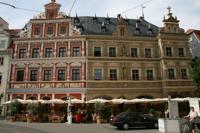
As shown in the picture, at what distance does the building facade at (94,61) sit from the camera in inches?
1270

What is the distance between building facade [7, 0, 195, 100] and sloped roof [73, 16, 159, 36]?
205mm

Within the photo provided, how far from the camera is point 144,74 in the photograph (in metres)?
33.6

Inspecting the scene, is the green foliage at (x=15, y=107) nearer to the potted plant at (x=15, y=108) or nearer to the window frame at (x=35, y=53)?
the potted plant at (x=15, y=108)

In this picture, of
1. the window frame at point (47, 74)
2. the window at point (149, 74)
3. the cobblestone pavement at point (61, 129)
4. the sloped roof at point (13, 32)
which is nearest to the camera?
the cobblestone pavement at point (61, 129)

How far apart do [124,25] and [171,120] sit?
21.1 metres

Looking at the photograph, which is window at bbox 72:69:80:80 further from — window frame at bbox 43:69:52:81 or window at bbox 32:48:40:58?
window at bbox 32:48:40:58

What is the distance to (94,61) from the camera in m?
32.8

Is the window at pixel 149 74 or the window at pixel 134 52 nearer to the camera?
the window at pixel 149 74

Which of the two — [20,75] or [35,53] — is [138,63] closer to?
[35,53]

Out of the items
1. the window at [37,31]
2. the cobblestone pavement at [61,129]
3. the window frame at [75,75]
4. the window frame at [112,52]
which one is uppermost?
the window at [37,31]

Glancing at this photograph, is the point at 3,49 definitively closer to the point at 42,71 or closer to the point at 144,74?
the point at 42,71

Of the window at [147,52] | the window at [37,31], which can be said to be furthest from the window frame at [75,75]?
the window at [147,52]

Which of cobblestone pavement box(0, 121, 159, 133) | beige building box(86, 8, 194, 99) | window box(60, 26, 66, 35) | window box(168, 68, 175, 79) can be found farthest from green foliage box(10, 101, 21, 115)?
window box(168, 68, 175, 79)

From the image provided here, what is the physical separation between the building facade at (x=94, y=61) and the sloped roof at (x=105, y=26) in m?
0.21
